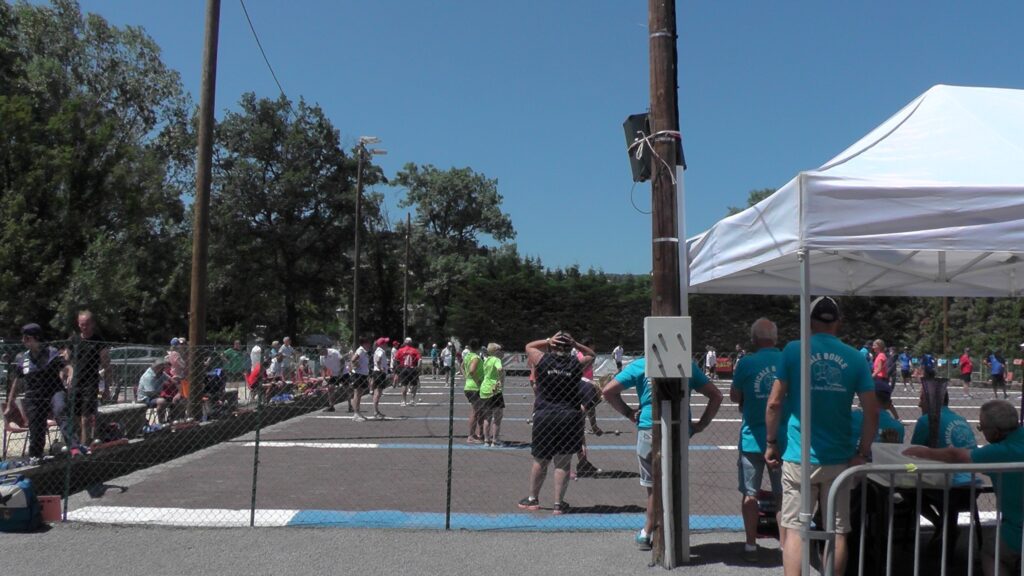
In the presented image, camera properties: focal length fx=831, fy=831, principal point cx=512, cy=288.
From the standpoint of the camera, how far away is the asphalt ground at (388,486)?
749 cm

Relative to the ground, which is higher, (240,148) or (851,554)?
(240,148)

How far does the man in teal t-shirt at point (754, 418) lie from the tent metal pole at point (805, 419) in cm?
115

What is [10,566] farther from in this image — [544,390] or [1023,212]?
[1023,212]

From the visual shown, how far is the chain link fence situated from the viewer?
7484 millimetres

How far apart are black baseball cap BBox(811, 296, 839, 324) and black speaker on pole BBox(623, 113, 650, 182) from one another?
1606 mm

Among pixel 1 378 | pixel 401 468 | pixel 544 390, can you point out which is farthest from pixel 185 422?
pixel 544 390

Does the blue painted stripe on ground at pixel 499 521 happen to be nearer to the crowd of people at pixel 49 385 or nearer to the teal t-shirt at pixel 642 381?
the teal t-shirt at pixel 642 381

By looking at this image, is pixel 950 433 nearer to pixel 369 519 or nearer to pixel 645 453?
pixel 645 453

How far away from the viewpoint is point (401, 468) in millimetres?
10766

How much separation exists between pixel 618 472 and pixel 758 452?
15.7ft

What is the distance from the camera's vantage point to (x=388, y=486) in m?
9.45

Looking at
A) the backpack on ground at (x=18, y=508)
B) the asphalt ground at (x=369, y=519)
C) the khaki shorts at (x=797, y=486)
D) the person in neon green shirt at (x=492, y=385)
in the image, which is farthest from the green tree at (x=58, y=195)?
the khaki shorts at (x=797, y=486)

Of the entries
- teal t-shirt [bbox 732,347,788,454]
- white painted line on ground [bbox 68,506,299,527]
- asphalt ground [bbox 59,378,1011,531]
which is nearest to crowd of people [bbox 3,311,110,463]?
asphalt ground [bbox 59,378,1011,531]

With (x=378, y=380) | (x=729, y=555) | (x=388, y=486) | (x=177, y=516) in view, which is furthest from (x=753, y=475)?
(x=378, y=380)
